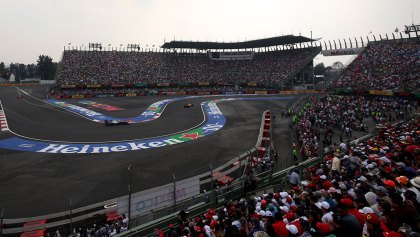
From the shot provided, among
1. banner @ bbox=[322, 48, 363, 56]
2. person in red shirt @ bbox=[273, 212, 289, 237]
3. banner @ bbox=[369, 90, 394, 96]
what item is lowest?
person in red shirt @ bbox=[273, 212, 289, 237]

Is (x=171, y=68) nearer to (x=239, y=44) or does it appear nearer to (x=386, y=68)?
(x=239, y=44)

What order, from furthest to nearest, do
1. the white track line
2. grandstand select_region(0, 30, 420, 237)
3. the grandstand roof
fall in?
the grandstand roof → the white track line → grandstand select_region(0, 30, 420, 237)

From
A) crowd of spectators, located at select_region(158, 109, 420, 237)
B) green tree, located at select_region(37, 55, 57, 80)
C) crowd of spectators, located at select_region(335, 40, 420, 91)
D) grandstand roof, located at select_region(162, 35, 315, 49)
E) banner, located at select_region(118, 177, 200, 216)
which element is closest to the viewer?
crowd of spectators, located at select_region(158, 109, 420, 237)

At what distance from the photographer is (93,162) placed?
2211cm

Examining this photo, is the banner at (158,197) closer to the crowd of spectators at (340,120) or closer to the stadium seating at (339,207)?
the stadium seating at (339,207)

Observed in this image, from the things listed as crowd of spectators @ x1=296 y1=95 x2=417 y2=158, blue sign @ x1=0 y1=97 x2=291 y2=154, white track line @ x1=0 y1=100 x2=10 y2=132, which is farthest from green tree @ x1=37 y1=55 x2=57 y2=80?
crowd of spectators @ x1=296 y1=95 x2=417 y2=158

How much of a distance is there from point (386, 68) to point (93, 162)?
5533 centimetres

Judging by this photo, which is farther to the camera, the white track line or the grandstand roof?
the grandstand roof

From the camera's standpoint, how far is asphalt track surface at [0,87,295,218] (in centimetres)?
1616

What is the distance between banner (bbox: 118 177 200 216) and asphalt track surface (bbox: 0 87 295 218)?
6.19 m

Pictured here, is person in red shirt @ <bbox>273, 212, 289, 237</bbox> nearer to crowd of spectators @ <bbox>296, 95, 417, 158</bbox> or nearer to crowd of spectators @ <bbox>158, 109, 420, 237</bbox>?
crowd of spectators @ <bbox>158, 109, 420, 237</bbox>

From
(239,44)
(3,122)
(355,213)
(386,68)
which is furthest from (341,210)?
(239,44)

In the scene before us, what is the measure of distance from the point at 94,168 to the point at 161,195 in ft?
38.4

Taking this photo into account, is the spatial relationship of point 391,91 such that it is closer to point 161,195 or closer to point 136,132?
point 136,132
